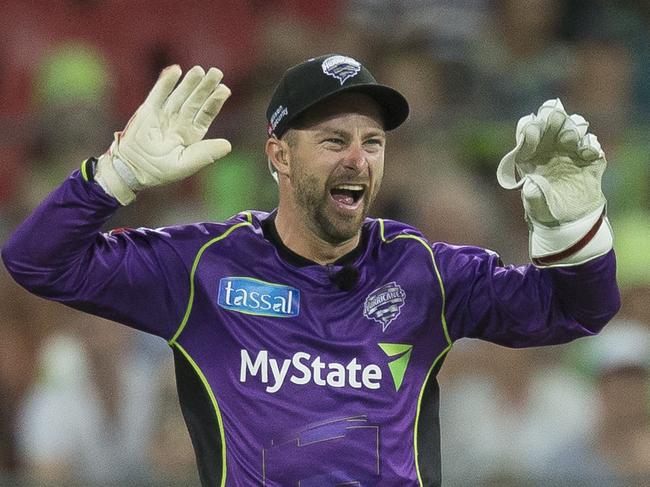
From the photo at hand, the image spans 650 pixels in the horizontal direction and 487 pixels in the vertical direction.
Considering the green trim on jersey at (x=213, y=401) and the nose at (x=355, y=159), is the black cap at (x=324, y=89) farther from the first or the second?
the green trim on jersey at (x=213, y=401)

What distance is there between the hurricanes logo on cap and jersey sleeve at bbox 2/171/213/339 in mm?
534

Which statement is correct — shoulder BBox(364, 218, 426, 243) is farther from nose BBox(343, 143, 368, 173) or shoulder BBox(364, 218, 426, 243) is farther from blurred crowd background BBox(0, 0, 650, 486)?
blurred crowd background BBox(0, 0, 650, 486)

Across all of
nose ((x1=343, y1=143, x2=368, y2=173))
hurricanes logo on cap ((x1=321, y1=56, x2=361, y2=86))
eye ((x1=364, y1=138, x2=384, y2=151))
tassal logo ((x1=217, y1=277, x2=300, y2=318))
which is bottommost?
tassal logo ((x1=217, y1=277, x2=300, y2=318))

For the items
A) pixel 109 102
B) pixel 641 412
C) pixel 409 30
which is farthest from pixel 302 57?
pixel 641 412

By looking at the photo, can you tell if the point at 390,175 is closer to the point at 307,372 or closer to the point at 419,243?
the point at 419,243

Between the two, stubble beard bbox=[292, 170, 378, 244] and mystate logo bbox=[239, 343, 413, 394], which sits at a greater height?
stubble beard bbox=[292, 170, 378, 244]

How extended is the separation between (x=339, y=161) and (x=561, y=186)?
555 mm

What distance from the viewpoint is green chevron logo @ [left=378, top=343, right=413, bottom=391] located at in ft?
11.0

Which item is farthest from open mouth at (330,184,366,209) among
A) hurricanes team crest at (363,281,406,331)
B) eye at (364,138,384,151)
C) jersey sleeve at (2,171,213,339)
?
jersey sleeve at (2,171,213,339)

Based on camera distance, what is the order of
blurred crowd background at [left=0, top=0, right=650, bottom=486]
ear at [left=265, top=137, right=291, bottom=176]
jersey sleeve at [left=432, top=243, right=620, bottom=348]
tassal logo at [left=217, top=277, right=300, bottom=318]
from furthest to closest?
blurred crowd background at [left=0, top=0, right=650, bottom=486]
ear at [left=265, top=137, right=291, bottom=176]
tassal logo at [left=217, top=277, right=300, bottom=318]
jersey sleeve at [left=432, top=243, right=620, bottom=348]

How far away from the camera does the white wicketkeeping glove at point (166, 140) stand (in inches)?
127

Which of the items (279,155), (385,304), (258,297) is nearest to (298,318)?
(258,297)

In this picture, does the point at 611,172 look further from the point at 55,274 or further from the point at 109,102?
the point at 55,274

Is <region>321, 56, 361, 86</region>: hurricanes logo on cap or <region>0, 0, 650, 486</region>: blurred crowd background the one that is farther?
<region>0, 0, 650, 486</region>: blurred crowd background
